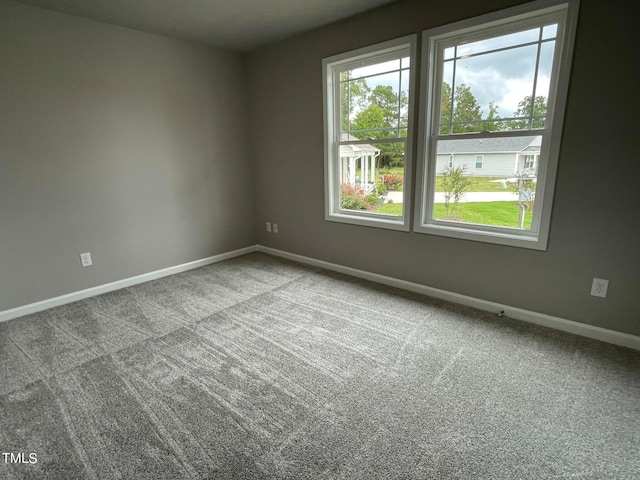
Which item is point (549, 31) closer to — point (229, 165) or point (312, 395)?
point (312, 395)

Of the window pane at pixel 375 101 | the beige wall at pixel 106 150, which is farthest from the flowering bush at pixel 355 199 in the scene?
the beige wall at pixel 106 150

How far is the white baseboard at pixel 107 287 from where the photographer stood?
273cm

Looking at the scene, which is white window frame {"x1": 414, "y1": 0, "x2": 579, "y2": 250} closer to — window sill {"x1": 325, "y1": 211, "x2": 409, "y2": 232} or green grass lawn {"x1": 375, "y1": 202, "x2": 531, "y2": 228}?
green grass lawn {"x1": 375, "y1": 202, "x2": 531, "y2": 228}

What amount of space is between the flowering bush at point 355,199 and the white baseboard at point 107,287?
1.67 metres

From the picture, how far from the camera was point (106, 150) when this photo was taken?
306cm

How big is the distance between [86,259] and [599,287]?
4.23 m

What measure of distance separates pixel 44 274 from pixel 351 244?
2.86m

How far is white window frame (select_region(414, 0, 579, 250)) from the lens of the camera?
2.09 metres

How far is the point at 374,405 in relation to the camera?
66.3 inches

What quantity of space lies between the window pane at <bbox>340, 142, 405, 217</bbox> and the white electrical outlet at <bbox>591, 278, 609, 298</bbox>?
1.54 meters

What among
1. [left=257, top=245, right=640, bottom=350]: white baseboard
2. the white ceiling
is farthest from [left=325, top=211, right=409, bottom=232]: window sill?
the white ceiling

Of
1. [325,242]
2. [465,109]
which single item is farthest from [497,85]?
[325,242]

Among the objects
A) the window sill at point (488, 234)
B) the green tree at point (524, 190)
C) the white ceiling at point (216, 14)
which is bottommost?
the window sill at point (488, 234)

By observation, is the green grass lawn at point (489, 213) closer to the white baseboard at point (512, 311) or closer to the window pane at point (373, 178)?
the window pane at point (373, 178)
